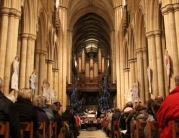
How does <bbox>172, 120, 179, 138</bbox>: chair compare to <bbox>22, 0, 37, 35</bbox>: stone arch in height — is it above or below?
below

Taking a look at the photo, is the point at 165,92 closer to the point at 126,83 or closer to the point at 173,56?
the point at 173,56

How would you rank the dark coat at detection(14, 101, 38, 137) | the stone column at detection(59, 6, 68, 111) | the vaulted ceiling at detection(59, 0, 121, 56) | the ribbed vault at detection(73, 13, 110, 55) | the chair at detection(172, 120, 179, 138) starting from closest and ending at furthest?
Result: the chair at detection(172, 120, 179, 138), the dark coat at detection(14, 101, 38, 137), the stone column at detection(59, 6, 68, 111), the vaulted ceiling at detection(59, 0, 121, 56), the ribbed vault at detection(73, 13, 110, 55)

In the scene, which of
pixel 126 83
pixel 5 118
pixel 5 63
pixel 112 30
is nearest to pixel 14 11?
pixel 5 63

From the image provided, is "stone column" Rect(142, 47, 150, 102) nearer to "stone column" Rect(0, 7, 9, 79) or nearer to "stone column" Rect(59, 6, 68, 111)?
"stone column" Rect(0, 7, 9, 79)

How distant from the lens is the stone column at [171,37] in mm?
9172

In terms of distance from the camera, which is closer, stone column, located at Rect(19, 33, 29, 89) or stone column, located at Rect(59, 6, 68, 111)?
stone column, located at Rect(19, 33, 29, 89)

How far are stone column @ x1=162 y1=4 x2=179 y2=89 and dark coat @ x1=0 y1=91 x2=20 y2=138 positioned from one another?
722 cm

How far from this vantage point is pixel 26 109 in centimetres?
390

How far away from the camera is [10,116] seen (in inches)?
123

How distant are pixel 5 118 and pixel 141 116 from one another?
122 inches

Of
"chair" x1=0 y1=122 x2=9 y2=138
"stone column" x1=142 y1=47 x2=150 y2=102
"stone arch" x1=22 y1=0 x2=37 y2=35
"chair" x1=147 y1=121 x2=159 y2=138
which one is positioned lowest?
"chair" x1=147 y1=121 x2=159 y2=138

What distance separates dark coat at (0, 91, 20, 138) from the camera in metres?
3.05

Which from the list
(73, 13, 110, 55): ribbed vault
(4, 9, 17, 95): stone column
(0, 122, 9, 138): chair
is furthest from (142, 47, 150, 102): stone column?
(73, 13, 110, 55): ribbed vault

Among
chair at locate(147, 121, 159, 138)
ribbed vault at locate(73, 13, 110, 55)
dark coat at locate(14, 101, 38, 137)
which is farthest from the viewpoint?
ribbed vault at locate(73, 13, 110, 55)
